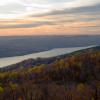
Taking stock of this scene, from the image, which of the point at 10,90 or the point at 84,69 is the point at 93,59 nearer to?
the point at 84,69

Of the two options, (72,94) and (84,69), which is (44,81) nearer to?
(84,69)

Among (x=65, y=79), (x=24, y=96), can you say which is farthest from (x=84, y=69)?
(x=24, y=96)

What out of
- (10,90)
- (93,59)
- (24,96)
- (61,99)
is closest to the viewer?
(61,99)

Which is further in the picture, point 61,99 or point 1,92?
point 1,92

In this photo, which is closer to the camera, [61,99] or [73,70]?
[61,99]

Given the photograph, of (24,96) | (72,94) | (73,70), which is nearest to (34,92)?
(24,96)

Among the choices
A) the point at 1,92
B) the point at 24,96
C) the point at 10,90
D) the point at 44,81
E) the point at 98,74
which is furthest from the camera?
the point at 98,74

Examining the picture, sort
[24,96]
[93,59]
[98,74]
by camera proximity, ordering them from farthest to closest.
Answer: [93,59], [98,74], [24,96]

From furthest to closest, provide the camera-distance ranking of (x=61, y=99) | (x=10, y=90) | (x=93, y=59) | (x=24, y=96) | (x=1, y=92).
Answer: (x=93, y=59) → (x=10, y=90) → (x=1, y=92) → (x=24, y=96) → (x=61, y=99)

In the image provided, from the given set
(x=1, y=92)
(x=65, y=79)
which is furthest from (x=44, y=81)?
(x=1, y=92)
